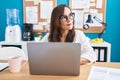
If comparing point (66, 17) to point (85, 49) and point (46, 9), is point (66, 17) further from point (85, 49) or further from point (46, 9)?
point (46, 9)

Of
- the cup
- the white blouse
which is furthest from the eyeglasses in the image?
the cup

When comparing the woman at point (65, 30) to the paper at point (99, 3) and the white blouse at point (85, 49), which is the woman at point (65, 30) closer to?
the white blouse at point (85, 49)

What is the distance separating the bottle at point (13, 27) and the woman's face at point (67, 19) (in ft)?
4.49

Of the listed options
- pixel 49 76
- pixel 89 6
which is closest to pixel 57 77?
pixel 49 76

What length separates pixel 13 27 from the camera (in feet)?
10.0

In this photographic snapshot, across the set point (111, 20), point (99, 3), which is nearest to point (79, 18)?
point (99, 3)

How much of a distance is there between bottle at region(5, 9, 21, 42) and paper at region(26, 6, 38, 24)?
17 cm

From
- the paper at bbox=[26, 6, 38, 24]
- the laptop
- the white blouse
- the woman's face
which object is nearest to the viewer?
the laptop

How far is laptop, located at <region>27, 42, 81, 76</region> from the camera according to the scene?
3.78ft

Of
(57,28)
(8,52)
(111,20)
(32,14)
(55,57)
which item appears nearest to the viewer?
(55,57)

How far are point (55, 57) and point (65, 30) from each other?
86cm

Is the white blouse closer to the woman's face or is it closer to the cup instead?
the woman's face

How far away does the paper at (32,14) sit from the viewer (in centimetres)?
329

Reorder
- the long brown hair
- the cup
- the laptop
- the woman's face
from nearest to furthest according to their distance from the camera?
the laptop < the cup < the woman's face < the long brown hair
